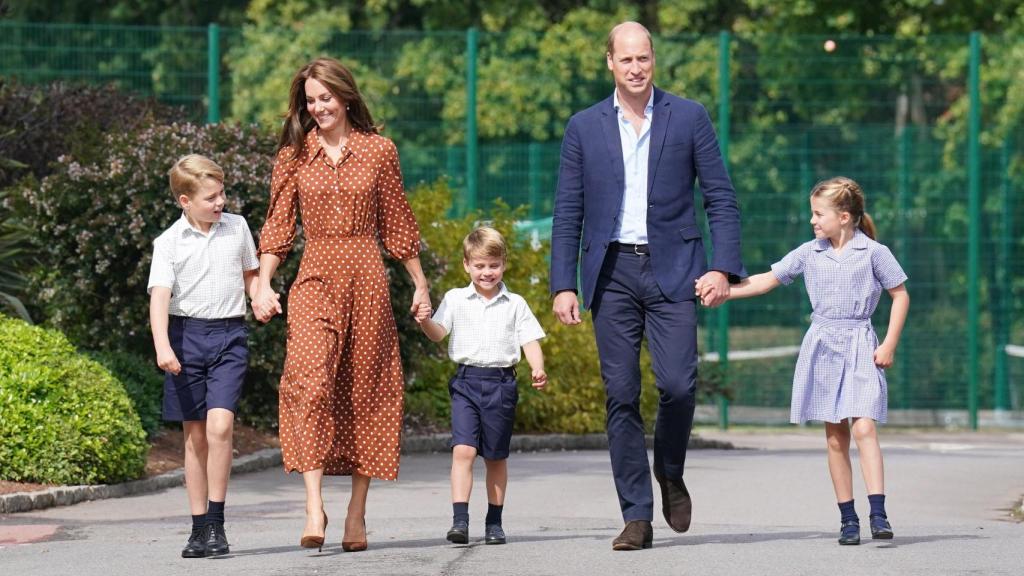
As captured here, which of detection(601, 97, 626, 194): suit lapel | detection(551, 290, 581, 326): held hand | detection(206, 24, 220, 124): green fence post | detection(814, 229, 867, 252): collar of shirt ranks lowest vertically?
detection(551, 290, 581, 326): held hand

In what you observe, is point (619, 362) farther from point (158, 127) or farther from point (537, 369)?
point (158, 127)

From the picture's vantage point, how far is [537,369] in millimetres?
7895

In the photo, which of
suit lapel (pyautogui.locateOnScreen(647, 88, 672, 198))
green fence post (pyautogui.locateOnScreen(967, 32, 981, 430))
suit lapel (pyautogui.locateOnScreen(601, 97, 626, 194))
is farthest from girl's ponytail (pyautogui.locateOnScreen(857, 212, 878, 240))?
green fence post (pyautogui.locateOnScreen(967, 32, 981, 430))

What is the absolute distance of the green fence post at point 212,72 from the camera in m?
16.4

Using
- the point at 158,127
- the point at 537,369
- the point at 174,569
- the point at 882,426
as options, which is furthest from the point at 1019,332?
the point at 174,569

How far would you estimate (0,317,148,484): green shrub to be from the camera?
9.70 metres

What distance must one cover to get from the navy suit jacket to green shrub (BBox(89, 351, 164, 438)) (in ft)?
13.1

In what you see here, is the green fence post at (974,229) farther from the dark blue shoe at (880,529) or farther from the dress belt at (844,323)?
the dark blue shoe at (880,529)

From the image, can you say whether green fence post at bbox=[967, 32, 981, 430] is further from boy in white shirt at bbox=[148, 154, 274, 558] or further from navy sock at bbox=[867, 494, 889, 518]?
boy in white shirt at bbox=[148, 154, 274, 558]

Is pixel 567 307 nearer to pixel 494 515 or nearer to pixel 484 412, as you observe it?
pixel 484 412

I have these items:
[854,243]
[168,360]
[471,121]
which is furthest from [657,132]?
[471,121]

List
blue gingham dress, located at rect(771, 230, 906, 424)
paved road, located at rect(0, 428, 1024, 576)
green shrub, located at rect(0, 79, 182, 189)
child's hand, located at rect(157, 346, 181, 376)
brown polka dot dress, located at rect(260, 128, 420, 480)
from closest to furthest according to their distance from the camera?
paved road, located at rect(0, 428, 1024, 576)
child's hand, located at rect(157, 346, 181, 376)
brown polka dot dress, located at rect(260, 128, 420, 480)
blue gingham dress, located at rect(771, 230, 906, 424)
green shrub, located at rect(0, 79, 182, 189)

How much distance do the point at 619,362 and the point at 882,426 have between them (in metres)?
11.6

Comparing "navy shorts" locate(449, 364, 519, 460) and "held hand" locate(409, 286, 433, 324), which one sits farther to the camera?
"navy shorts" locate(449, 364, 519, 460)
